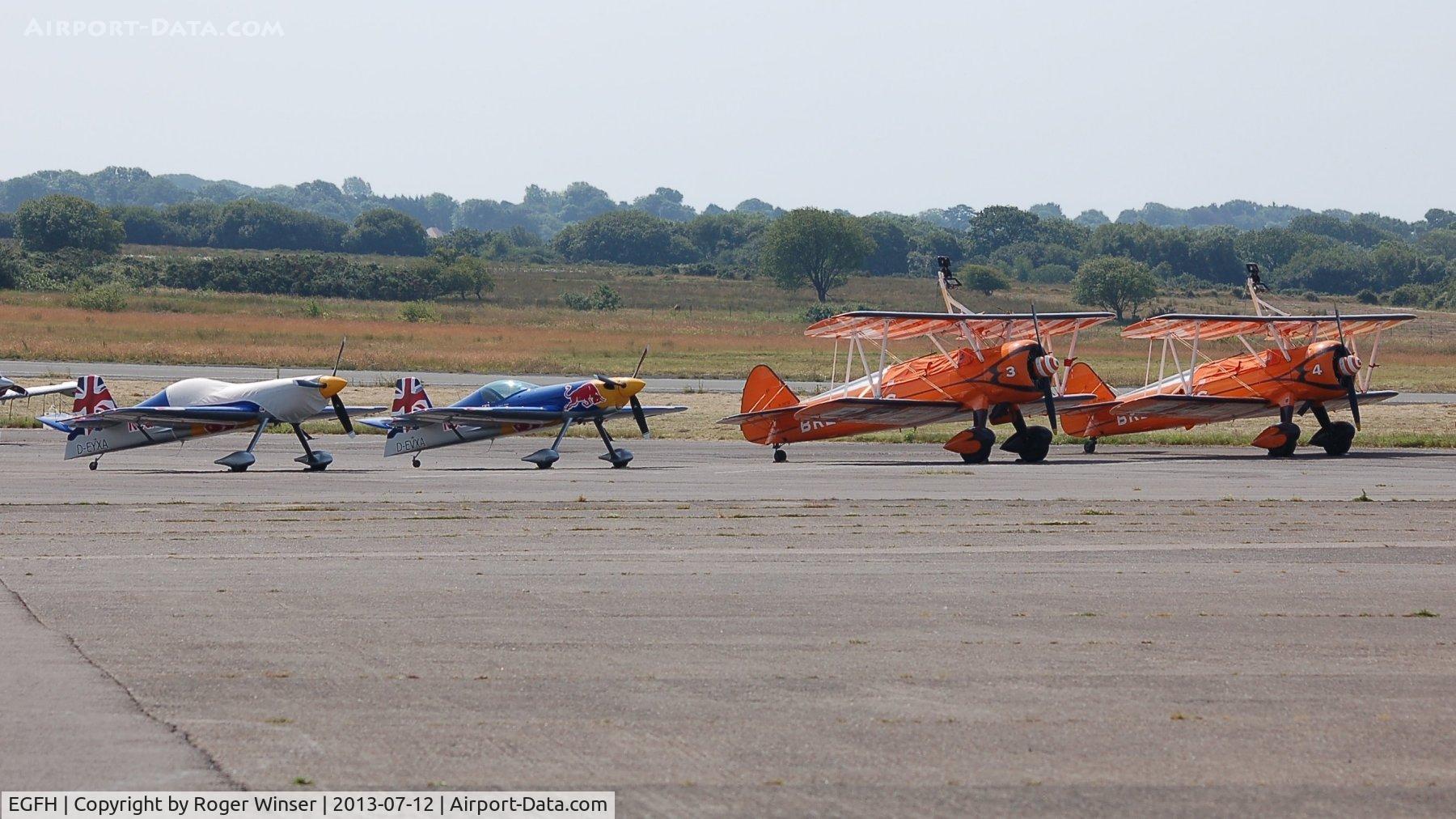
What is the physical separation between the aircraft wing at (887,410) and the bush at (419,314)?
52.3 m

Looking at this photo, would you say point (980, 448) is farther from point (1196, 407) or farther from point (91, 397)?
point (91, 397)

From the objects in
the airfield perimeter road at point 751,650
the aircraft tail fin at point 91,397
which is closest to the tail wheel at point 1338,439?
the airfield perimeter road at point 751,650

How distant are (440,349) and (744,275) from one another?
73.8m

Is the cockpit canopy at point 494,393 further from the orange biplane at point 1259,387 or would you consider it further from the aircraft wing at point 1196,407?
the aircraft wing at point 1196,407

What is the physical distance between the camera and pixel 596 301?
97.3m

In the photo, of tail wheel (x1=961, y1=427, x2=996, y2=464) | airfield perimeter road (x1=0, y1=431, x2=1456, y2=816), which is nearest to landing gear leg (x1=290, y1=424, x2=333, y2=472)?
airfield perimeter road (x1=0, y1=431, x2=1456, y2=816)

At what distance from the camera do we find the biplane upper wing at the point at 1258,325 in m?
30.8

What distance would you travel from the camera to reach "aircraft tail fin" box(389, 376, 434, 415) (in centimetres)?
2747

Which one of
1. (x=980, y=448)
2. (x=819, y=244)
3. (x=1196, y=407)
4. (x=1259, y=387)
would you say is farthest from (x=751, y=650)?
(x=819, y=244)

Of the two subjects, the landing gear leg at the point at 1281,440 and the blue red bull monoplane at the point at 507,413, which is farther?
Result: the landing gear leg at the point at 1281,440

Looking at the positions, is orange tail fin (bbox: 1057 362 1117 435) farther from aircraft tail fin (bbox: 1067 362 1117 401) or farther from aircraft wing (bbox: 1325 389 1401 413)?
aircraft wing (bbox: 1325 389 1401 413)

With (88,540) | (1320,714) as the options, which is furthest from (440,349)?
(1320,714)

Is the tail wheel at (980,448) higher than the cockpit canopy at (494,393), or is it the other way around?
the cockpit canopy at (494,393)

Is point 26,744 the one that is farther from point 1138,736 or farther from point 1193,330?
point 1193,330
